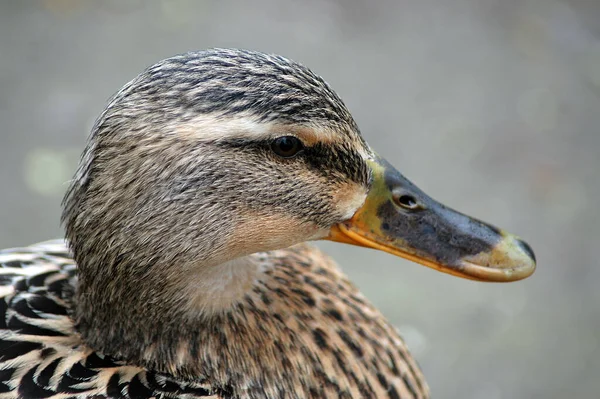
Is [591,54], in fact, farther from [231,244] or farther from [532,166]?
[231,244]

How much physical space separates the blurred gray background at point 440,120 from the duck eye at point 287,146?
6.12 feet

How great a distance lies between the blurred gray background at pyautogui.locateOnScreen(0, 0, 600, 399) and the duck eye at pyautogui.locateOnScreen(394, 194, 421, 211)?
64.0 inches

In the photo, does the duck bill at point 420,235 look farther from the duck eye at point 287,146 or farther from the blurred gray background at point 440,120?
the blurred gray background at point 440,120

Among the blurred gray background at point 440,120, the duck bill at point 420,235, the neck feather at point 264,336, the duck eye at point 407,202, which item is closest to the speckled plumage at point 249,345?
the neck feather at point 264,336

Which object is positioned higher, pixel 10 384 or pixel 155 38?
pixel 155 38

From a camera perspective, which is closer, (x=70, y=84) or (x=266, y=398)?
(x=266, y=398)

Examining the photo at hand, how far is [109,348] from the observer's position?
1.67 metres

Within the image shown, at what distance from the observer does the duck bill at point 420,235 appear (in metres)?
1.64

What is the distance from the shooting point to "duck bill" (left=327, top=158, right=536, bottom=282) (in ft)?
5.38

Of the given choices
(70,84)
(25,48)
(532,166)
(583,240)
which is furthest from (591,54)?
(25,48)

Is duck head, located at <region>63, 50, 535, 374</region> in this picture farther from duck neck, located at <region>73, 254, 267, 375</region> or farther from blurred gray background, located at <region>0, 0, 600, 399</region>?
blurred gray background, located at <region>0, 0, 600, 399</region>

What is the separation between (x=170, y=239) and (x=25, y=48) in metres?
3.07

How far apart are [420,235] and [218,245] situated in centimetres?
45

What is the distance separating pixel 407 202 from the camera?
65.3 inches
